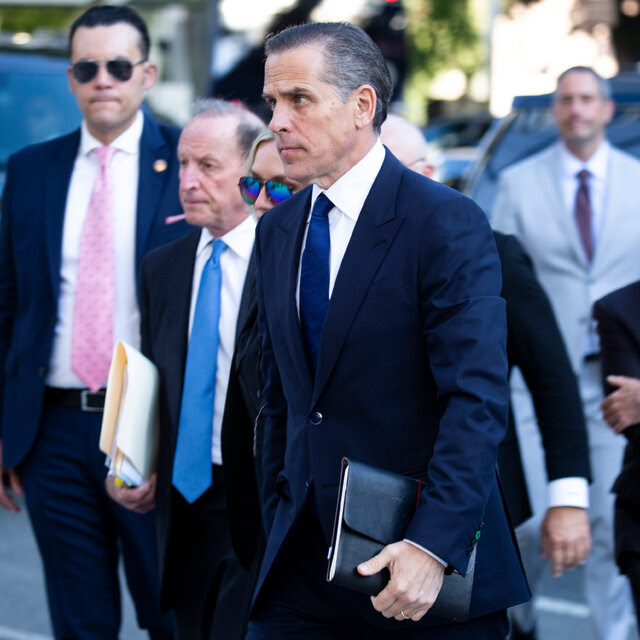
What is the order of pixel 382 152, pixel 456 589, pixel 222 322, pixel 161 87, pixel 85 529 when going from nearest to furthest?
pixel 456 589
pixel 382 152
pixel 222 322
pixel 85 529
pixel 161 87

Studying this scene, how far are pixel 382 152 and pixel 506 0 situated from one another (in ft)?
97.5

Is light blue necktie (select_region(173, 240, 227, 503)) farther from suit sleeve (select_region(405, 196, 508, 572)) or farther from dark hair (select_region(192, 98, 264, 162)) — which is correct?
suit sleeve (select_region(405, 196, 508, 572))

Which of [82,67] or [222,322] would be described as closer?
[222,322]

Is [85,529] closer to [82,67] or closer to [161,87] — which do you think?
[82,67]

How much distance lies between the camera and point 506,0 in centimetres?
3091

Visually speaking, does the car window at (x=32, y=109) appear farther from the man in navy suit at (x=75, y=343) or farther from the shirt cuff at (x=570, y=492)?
the shirt cuff at (x=570, y=492)

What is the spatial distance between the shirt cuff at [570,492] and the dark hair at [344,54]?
1.20 meters

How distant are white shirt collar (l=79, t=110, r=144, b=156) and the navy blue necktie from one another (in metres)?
1.64

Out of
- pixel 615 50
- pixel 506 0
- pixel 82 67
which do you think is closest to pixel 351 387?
pixel 82 67

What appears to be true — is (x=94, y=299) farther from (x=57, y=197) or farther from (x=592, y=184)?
(x=592, y=184)

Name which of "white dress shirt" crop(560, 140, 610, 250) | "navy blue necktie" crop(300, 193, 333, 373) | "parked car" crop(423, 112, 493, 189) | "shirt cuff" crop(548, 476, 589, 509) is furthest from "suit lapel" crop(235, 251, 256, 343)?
"parked car" crop(423, 112, 493, 189)

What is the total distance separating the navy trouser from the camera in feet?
12.9

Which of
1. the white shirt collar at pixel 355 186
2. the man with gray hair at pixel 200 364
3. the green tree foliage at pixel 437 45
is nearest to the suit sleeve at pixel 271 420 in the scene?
the white shirt collar at pixel 355 186

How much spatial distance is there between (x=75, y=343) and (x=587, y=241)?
8.00 feet
